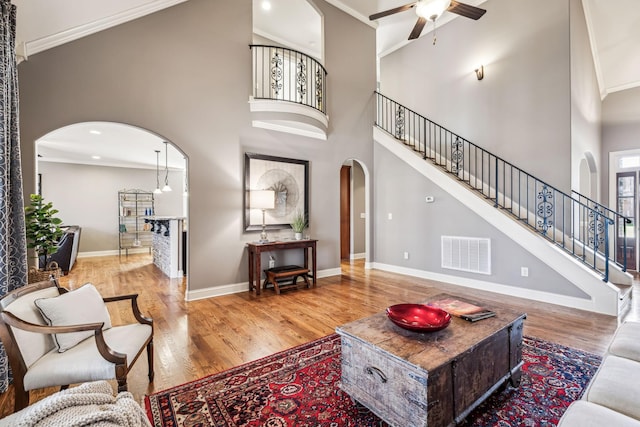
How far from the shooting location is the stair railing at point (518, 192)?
433cm

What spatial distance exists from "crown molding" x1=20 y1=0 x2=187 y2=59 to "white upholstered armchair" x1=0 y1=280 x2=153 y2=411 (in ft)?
8.44

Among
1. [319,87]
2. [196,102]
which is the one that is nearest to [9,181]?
[196,102]

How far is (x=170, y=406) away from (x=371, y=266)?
4.67m

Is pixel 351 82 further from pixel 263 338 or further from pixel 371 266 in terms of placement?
pixel 263 338

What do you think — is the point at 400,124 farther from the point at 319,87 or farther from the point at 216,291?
the point at 216,291

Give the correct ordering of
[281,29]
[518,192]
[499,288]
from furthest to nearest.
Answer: [281,29]
[518,192]
[499,288]

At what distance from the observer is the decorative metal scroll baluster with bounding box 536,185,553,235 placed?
4.47 m

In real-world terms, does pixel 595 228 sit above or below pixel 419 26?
below

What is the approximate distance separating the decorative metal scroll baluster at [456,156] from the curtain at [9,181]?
5985mm

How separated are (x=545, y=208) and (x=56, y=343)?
19.6ft

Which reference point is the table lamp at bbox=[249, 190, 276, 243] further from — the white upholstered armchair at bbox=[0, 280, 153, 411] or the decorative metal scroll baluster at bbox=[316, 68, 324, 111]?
the white upholstered armchair at bbox=[0, 280, 153, 411]

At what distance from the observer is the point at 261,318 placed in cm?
331

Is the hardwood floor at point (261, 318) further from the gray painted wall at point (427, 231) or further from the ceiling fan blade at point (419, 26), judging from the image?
the ceiling fan blade at point (419, 26)

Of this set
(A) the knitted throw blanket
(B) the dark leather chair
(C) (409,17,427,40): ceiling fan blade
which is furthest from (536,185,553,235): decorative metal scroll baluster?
(B) the dark leather chair
